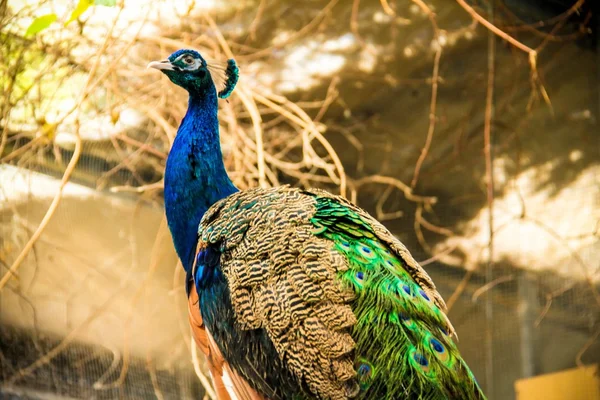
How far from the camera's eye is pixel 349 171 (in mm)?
2762

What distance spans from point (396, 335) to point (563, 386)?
1709mm

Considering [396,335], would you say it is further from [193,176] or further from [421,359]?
[193,176]

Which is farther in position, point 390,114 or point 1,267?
point 390,114

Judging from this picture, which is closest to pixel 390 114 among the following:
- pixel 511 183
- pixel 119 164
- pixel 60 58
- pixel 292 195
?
pixel 511 183

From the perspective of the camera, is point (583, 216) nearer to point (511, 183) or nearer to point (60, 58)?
point (511, 183)

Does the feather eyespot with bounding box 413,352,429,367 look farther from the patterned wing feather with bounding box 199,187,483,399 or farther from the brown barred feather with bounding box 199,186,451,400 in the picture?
the brown barred feather with bounding box 199,186,451,400

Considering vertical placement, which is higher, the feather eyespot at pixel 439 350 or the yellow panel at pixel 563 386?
the feather eyespot at pixel 439 350

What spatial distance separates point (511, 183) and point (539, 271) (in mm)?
363

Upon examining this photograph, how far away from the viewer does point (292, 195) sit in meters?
1.40

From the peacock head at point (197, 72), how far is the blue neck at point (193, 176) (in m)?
0.03

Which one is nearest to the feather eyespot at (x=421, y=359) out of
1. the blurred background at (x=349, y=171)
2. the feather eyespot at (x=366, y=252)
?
the feather eyespot at (x=366, y=252)

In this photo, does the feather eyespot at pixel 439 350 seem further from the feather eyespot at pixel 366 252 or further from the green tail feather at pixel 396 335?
the feather eyespot at pixel 366 252

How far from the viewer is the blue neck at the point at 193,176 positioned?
4.99 ft

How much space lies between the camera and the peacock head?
1.54 m
